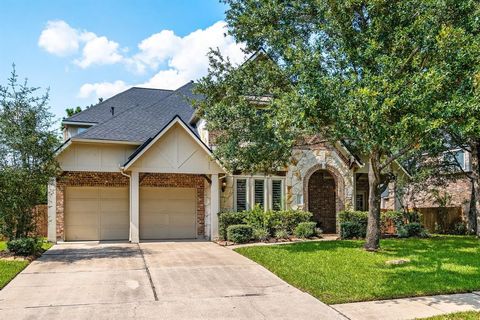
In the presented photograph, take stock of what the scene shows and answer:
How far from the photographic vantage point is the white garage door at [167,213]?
737 inches

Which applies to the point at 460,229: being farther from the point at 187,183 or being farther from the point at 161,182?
the point at 161,182

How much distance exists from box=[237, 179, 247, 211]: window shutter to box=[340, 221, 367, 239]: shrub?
418 centimetres

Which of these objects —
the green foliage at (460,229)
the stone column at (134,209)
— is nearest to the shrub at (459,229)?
the green foliage at (460,229)

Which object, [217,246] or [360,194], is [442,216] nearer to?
[360,194]

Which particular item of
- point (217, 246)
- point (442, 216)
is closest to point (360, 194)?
point (442, 216)

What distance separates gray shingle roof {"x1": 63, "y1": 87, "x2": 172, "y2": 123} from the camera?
20.0m

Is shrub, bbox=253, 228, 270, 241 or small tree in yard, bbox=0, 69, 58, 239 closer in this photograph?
small tree in yard, bbox=0, 69, 58, 239

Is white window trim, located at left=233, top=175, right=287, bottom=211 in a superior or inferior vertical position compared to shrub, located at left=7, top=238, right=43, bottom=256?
superior

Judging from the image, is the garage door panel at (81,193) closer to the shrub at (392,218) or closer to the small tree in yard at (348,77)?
the small tree in yard at (348,77)

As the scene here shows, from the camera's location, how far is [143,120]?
19.4 metres

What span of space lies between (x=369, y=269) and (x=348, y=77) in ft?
15.4

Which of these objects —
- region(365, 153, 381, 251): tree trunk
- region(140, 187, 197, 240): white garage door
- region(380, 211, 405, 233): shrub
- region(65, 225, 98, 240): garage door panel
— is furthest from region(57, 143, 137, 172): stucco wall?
region(380, 211, 405, 233): shrub

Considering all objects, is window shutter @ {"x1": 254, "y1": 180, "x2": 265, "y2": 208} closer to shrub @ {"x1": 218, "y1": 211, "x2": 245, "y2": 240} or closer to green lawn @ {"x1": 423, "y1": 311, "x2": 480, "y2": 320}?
shrub @ {"x1": 218, "y1": 211, "x2": 245, "y2": 240}

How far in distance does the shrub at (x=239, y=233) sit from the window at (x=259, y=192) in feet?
8.69
